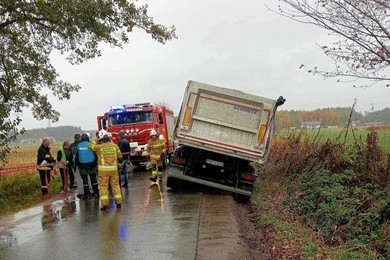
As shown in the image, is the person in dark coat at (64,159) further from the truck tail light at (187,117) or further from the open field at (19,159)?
the truck tail light at (187,117)

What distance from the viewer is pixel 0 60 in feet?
40.6

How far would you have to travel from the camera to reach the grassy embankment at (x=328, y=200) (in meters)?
7.13

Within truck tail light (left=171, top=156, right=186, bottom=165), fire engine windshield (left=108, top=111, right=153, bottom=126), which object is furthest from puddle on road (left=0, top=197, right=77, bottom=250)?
fire engine windshield (left=108, top=111, right=153, bottom=126)

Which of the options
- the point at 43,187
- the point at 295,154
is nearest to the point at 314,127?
the point at 295,154

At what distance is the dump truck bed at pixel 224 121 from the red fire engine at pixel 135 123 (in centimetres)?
686

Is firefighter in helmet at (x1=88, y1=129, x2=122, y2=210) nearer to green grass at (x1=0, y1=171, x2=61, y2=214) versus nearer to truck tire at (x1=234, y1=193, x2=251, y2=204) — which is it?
green grass at (x1=0, y1=171, x2=61, y2=214)

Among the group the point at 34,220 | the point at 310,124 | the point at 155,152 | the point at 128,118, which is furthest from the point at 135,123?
the point at 34,220

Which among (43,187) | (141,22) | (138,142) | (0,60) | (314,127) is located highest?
(141,22)

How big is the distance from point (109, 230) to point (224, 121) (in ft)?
13.9

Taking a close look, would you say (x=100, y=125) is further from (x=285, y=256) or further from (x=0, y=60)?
(x=285, y=256)

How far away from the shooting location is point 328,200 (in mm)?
9578

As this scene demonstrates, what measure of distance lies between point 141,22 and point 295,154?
7.01 m

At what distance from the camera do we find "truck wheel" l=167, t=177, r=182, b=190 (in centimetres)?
1067

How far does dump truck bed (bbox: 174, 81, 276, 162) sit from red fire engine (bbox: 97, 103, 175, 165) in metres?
6.86
